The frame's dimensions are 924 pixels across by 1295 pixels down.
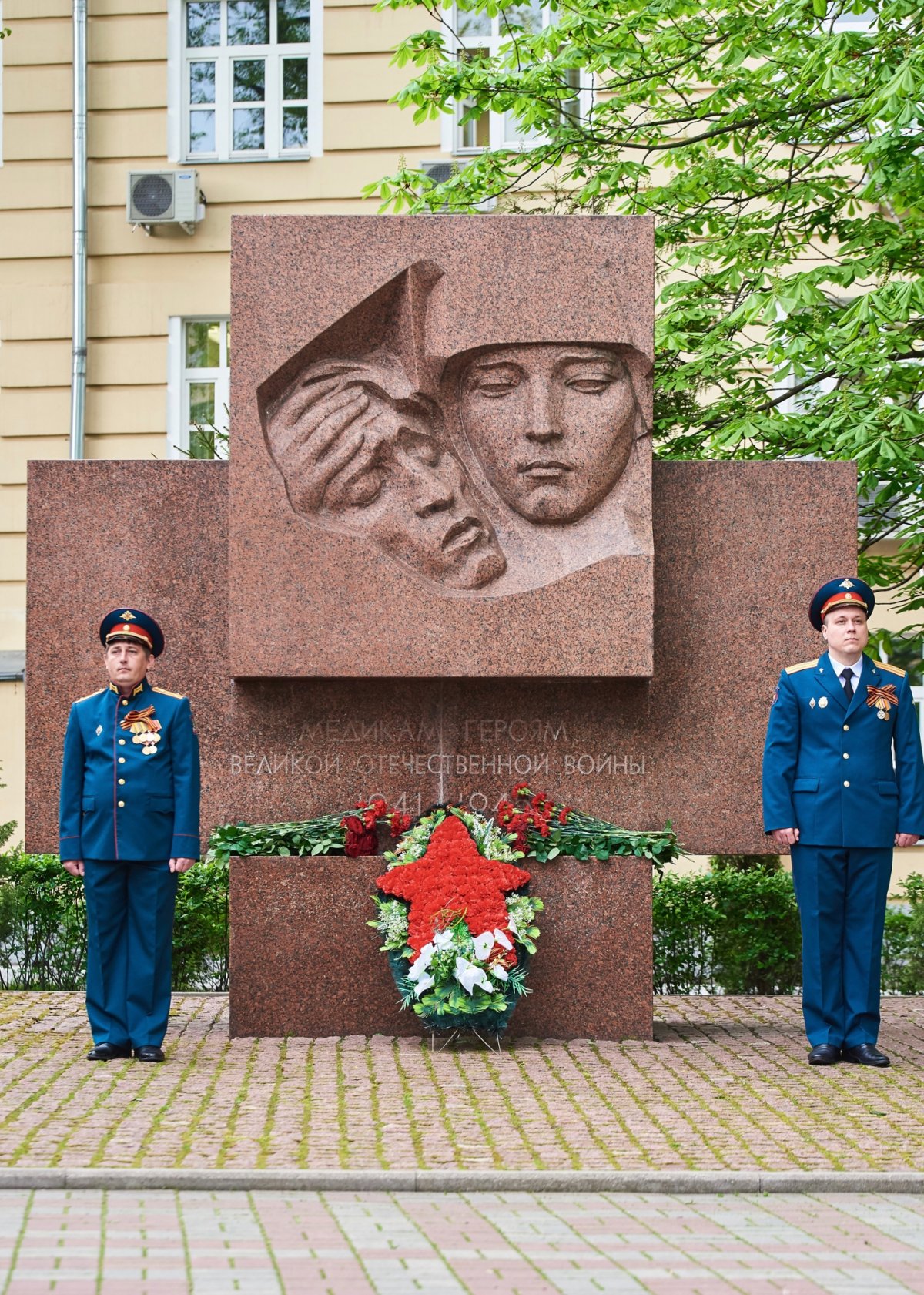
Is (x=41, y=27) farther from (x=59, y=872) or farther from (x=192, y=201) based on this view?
(x=59, y=872)

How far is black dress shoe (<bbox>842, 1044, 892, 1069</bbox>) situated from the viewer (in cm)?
725

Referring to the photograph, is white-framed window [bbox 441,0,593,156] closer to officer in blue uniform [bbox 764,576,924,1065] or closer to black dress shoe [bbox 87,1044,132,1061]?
officer in blue uniform [bbox 764,576,924,1065]

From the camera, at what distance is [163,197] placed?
15836 mm

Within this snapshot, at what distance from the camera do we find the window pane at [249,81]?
16406 mm

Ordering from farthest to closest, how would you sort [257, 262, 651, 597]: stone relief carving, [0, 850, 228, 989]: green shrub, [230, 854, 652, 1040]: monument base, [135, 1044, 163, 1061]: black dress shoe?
[0, 850, 228, 989]: green shrub, [257, 262, 651, 597]: stone relief carving, [230, 854, 652, 1040]: monument base, [135, 1044, 163, 1061]: black dress shoe

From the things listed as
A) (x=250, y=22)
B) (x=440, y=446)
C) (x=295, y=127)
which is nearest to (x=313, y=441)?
(x=440, y=446)

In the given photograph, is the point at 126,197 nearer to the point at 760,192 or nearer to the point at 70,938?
the point at 760,192

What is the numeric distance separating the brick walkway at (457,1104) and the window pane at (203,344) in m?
9.24

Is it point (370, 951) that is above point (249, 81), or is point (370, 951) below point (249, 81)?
below

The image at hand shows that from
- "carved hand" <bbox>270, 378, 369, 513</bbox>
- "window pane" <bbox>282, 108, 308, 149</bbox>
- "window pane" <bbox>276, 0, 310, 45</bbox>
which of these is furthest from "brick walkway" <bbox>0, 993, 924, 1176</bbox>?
"window pane" <bbox>276, 0, 310, 45</bbox>

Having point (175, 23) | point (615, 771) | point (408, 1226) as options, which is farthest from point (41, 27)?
point (408, 1226)

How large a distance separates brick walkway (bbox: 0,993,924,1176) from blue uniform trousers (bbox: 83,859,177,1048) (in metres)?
0.18

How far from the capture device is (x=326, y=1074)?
22.3 ft

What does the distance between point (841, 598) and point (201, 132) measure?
10.9 m
